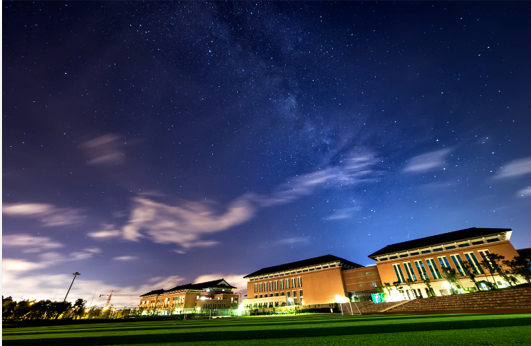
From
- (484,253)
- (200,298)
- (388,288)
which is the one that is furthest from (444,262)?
(200,298)

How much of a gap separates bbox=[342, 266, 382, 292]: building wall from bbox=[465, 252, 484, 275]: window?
55.1 feet

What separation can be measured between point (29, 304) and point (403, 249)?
77.0m

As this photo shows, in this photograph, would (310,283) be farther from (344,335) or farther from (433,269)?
(344,335)

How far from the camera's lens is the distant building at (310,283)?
52.8 meters

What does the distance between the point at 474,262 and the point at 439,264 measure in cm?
524

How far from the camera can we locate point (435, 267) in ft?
143

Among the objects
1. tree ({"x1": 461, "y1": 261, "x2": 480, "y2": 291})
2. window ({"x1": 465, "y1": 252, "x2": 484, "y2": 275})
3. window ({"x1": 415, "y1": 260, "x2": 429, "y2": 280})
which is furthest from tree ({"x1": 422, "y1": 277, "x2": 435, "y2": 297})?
window ({"x1": 465, "y1": 252, "x2": 484, "y2": 275})

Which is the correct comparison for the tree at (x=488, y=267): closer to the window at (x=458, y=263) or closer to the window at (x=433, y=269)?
the window at (x=458, y=263)

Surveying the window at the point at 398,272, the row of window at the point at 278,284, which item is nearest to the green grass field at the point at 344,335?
the window at the point at 398,272

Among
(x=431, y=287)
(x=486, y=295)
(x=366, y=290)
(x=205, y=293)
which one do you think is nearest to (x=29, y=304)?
(x=205, y=293)

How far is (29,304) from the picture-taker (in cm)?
4441

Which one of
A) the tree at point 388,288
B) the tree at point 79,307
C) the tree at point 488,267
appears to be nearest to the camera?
the tree at point 488,267

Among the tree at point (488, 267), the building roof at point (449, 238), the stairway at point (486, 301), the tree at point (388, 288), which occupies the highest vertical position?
the building roof at point (449, 238)

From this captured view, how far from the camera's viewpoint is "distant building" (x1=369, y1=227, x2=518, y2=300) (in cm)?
3912
